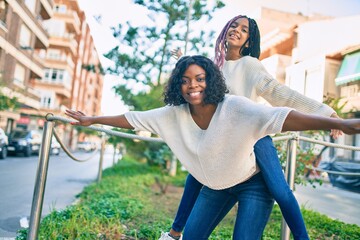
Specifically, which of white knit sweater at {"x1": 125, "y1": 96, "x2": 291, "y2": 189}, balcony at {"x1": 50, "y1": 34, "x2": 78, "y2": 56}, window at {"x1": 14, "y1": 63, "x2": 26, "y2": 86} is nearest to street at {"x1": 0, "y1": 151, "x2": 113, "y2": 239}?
window at {"x1": 14, "y1": 63, "x2": 26, "y2": 86}

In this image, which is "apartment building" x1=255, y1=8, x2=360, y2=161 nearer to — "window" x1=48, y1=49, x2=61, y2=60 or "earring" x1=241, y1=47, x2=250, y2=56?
"earring" x1=241, y1=47, x2=250, y2=56

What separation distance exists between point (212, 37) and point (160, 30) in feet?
5.93

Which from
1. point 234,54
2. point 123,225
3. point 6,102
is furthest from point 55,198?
point 234,54

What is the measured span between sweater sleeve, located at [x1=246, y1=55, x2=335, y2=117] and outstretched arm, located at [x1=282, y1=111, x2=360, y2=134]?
0.83 feet

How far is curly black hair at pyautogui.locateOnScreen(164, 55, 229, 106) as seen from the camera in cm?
162

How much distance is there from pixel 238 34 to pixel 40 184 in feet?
5.04

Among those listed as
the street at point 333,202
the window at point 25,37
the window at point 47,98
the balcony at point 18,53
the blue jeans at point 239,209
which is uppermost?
the window at point 47,98

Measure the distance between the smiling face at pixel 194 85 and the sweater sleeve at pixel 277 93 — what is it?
36 centimetres

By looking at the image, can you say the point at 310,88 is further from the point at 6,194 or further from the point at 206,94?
the point at 6,194

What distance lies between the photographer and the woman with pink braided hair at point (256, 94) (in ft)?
5.28

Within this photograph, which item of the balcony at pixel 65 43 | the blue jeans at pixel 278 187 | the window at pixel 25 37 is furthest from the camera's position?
the balcony at pixel 65 43

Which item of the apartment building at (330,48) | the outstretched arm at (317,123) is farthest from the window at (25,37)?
the outstretched arm at (317,123)

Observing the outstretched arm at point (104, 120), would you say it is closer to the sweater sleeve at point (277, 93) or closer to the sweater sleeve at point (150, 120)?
the sweater sleeve at point (150, 120)

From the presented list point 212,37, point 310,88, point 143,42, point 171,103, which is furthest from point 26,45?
point 171,103
